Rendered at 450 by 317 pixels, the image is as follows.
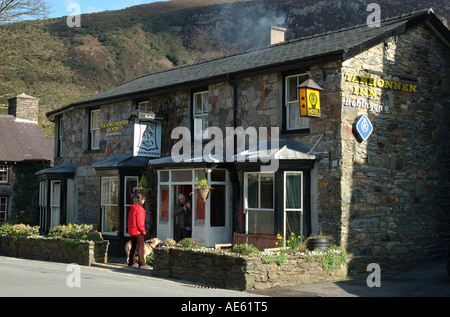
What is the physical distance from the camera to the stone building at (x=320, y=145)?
47.3ft

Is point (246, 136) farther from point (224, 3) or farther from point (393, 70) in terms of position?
point (224, 3)

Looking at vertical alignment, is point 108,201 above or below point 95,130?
below

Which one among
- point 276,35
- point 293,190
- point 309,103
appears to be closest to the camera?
point 309,103

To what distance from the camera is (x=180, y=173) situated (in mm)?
17078

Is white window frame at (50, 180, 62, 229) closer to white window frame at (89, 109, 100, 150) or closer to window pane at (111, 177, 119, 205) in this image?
white window frame at (89, 109, 100, 150)

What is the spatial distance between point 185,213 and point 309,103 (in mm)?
5181

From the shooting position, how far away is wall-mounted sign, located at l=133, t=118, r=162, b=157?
1850 cm

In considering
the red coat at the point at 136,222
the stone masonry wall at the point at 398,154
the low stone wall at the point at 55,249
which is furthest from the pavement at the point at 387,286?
the low stone wall at the point at 55,249

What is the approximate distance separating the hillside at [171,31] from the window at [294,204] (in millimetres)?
34398

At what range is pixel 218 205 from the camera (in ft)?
53.8

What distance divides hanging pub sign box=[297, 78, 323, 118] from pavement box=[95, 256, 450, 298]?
4.10 meters

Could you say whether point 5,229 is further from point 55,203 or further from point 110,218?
point 110,218

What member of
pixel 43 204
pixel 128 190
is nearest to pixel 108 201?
pixel 128 190
